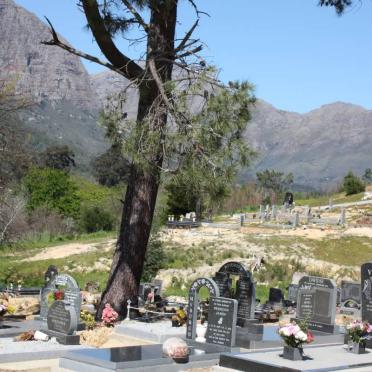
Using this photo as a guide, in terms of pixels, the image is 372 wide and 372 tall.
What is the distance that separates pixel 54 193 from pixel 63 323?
60463mm

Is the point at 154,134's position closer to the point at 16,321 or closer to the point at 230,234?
the point at 16,321

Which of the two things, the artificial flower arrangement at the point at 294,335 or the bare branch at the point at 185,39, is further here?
the bare branch at the point at 185,39

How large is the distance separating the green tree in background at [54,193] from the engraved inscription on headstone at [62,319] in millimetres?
54421

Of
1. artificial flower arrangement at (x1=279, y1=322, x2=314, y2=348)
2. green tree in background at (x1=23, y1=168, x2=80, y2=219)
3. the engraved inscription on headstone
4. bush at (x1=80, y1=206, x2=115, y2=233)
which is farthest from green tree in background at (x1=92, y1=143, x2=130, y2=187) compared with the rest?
artificial flower arrangement at (x1=279, y1=322, x2=314, y2=348)

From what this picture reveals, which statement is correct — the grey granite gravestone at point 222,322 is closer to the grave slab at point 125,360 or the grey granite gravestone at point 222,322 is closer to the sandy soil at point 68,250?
the grave slab at point 125,360

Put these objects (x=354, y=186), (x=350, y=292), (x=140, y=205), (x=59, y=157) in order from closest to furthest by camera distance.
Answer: (x=140, y=205) → (x=350, y=292) → (x=354, y=186) → (x=59, y=157)

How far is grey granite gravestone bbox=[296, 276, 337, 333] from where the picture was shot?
16922mm

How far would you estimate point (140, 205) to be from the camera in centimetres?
1692

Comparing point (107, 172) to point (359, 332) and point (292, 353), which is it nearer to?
point (359, 332)

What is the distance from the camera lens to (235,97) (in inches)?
600

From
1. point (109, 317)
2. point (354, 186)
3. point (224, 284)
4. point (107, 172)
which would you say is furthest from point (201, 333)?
point (107, 172)

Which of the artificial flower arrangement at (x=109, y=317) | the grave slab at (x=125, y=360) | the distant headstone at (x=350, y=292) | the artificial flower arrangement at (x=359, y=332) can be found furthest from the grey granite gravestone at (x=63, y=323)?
the distant headstone at (x=350, y=292)

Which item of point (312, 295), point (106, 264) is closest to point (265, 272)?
point (106, 264)

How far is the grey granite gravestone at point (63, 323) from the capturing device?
1344 cm
